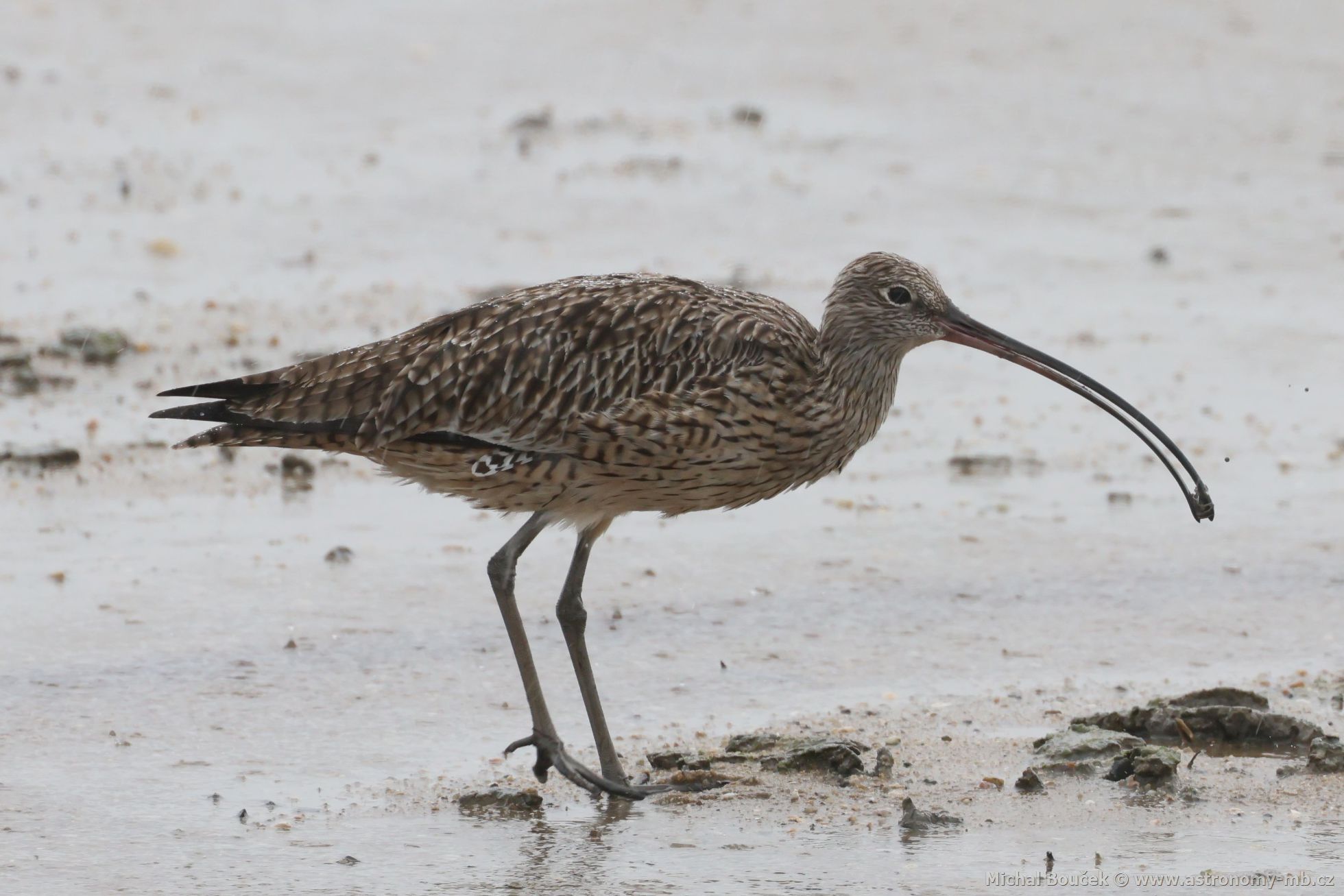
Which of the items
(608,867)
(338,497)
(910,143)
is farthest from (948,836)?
(910,143)

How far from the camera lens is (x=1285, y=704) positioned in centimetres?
666

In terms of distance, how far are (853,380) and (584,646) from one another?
120cm

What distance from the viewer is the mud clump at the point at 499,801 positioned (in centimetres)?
588

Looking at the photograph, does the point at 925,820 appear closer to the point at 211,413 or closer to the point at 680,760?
the point at 680,760

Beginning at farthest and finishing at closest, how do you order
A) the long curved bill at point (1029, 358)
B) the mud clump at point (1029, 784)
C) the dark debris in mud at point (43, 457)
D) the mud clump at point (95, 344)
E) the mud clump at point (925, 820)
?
the mud clump at point (95, 344), the dark debris in mud at point (43, 457), the long curved bill at point (1029, 358), the mud clump at point (1029, 784), the mud clump at point (925, 820)

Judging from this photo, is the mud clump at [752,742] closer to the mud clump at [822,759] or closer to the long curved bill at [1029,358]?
the mud clump at [822,759]

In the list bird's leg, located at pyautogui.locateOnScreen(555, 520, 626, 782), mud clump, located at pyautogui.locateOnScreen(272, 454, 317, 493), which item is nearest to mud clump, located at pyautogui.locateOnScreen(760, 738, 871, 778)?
bird's leg, located at pyautogui.locateOnScreen(555, 520, 626, 782)

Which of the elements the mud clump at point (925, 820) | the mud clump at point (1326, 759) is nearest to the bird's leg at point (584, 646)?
the mud clump at point (925, 820)

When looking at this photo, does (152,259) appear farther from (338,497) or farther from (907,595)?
(907,595)

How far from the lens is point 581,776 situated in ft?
19.9

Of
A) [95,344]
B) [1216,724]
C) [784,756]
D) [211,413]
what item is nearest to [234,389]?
[211,413]

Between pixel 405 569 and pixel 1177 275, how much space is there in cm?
618

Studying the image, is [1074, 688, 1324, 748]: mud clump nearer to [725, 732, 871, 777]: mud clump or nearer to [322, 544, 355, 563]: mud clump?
[725, 732, 871, 777]: mud clump

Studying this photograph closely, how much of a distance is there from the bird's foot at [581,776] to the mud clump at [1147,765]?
114 cm
